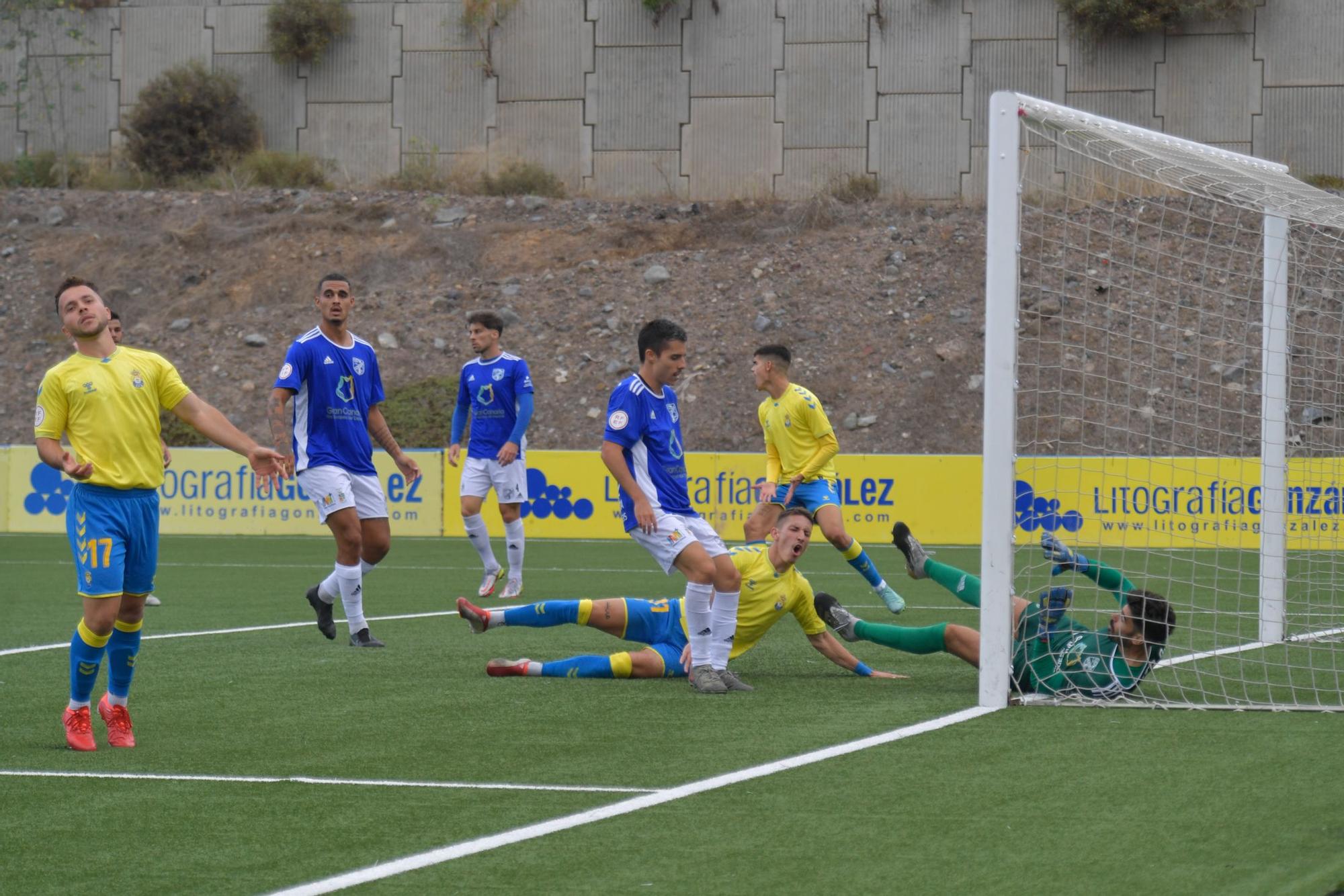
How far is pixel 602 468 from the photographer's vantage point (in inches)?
890

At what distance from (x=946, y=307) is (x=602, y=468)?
12.4 meters

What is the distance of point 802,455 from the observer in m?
12.8

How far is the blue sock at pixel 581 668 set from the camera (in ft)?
28.9

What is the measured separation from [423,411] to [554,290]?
514 cm

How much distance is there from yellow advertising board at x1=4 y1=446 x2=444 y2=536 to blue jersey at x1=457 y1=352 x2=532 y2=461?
8311mm

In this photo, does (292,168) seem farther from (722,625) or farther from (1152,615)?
(1152,615)

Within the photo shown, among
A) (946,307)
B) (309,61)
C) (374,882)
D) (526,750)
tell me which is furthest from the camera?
(309,61)

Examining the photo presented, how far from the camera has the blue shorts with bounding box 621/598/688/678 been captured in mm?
9000

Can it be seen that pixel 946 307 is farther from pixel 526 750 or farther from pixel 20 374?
pixel 526 750

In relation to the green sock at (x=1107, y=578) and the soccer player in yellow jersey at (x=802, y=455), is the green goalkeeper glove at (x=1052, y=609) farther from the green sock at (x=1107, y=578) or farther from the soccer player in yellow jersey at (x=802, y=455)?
the soccer player in yellow jersey at (x=802, y=455)

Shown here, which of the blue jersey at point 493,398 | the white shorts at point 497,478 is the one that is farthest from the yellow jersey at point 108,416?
the white shorts at point 497,478

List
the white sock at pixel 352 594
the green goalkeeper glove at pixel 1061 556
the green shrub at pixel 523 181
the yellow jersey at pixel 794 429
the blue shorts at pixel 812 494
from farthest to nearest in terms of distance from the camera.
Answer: the green shrub at pixel 523 181 < the blue shorts at pixel 812 494 < the yellow jersey at pixel 794 429 < the white sock at pixel 352 594 < the green goalkeeper glove at pixel 1061 556

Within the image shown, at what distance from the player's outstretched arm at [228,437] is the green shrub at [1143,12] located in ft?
98.8

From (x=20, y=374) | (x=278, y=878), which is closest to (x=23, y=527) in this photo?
(x=20, y=374)
